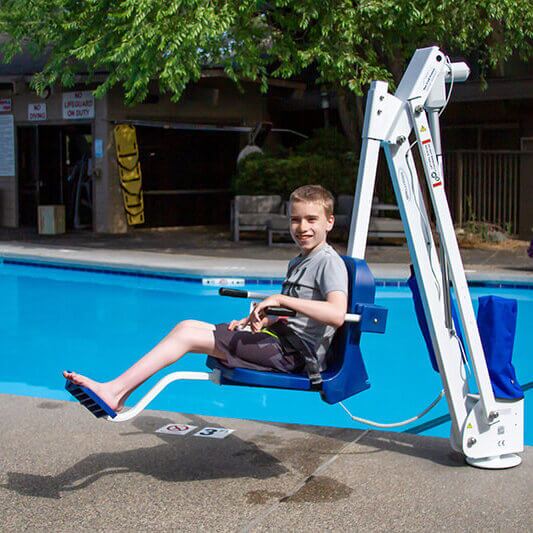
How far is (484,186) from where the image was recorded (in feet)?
50.8

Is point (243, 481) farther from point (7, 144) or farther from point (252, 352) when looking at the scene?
point (7, 144)

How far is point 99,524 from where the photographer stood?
3.50 m

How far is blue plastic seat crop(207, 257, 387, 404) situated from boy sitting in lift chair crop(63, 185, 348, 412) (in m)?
0.05

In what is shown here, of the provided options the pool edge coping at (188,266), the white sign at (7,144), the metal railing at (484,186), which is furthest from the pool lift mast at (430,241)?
the white sign at (7,144)

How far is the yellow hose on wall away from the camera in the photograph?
1683cm

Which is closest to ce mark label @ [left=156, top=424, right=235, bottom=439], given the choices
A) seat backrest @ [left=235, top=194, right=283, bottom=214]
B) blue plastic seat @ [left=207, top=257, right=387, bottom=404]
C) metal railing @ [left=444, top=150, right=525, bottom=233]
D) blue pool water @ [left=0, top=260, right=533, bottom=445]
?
blue plastic seat @ [left=207, top=257, right=387, bottom=404]

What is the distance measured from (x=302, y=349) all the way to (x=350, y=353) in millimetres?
199

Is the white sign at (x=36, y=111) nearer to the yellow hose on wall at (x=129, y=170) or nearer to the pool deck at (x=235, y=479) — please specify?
the yellow hose on wall at (x=129, y=170)

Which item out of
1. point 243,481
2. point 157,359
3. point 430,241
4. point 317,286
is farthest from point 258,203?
point 157,359

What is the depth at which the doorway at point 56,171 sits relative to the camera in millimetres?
18109

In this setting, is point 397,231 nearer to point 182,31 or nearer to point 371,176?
point 182,31

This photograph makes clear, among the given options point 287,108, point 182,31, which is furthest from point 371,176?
point 287,108

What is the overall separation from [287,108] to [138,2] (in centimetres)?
804

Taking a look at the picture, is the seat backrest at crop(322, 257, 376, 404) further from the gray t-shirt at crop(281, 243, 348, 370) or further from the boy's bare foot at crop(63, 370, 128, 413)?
the boy's bare foot at crop(63, 370, 128, 413)
